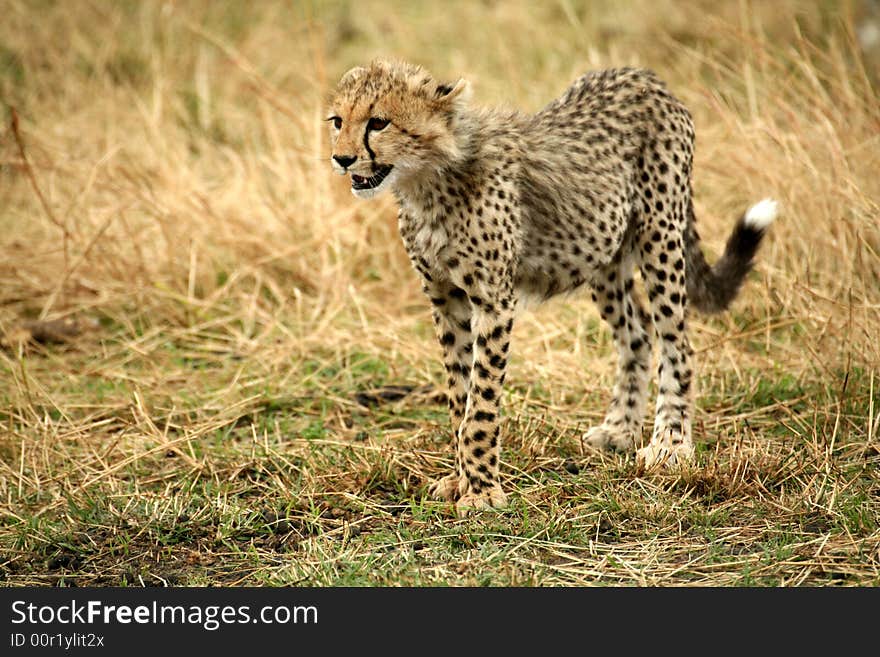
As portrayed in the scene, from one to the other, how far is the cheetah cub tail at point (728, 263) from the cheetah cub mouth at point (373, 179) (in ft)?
4.65

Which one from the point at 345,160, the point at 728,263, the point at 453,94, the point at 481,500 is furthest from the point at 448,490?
the point at 728,263

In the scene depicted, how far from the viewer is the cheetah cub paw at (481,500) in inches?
143

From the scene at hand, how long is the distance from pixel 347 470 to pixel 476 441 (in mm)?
498

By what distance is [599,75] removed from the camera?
171 inches

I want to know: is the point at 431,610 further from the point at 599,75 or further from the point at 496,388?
the point at 599,75

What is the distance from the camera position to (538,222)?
3.94 m

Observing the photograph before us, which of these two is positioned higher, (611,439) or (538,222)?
(538,222)

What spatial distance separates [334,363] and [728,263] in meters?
1.74

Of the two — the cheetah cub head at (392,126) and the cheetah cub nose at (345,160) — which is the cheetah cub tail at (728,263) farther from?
the cheetah cub nose at (345,160)

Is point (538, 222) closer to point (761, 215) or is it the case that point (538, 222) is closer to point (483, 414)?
point (483, 414)

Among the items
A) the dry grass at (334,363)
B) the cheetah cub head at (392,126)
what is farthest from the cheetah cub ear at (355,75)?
the dry grass at (334,363)

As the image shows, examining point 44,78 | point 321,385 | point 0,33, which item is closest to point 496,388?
point 321,385

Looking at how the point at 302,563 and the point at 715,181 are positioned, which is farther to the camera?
the point at 715,181

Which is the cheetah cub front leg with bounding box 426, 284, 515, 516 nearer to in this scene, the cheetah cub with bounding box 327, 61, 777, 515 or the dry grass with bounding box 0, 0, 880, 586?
A: the cheetah cub with bounding box 327, 61, 777, 515
